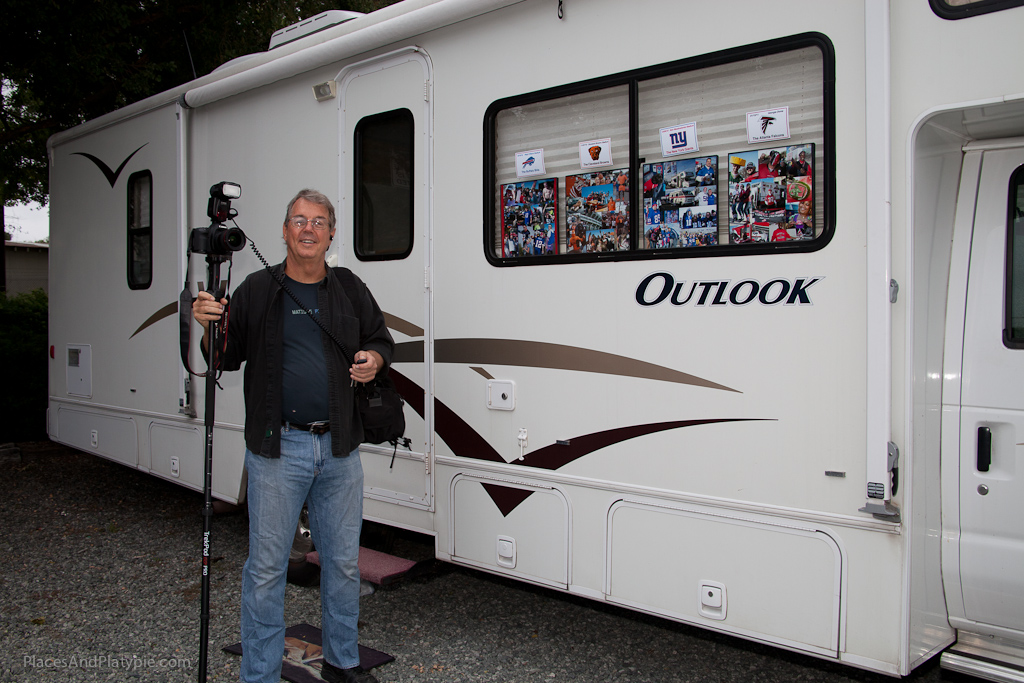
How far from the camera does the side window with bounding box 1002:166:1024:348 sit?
8.94 feet

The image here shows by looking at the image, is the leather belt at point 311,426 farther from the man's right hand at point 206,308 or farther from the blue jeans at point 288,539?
the man's right hand at point 206,308

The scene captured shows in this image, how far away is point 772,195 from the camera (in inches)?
112

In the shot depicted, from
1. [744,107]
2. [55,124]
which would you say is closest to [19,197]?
[55,124]

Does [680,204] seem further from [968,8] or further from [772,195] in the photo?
[968,8]

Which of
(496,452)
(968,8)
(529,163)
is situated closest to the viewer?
(968,8)

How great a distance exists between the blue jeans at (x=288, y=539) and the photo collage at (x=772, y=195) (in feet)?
5.87

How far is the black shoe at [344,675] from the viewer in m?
3.35

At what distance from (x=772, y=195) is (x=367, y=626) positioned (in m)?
2.81

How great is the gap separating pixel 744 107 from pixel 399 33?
1808 mm

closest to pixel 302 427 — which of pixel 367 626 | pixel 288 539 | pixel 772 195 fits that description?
pixel 288 539

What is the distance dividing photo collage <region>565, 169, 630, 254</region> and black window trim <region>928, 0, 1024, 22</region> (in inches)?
45.3

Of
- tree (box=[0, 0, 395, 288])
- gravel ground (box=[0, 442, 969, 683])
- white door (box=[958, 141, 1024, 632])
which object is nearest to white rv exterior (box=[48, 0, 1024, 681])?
white door (box=[958, 141, 1024, 632])

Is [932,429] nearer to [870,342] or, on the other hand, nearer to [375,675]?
[870,342]

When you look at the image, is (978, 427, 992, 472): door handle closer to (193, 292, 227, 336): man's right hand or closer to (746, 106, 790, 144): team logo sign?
(746, 106, 790, 144): team logo sign
